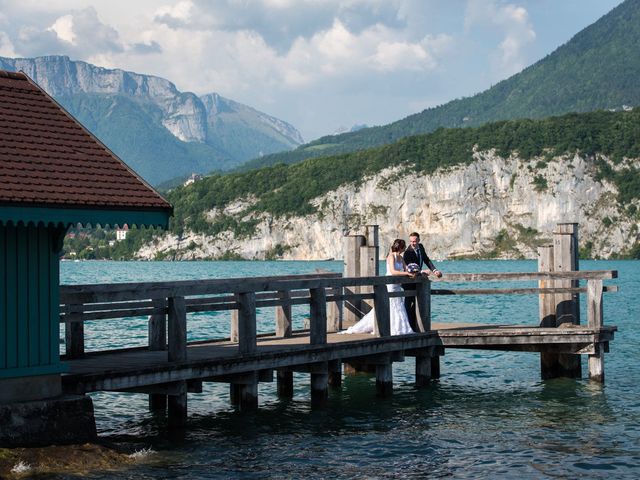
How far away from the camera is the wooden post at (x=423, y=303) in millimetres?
19531

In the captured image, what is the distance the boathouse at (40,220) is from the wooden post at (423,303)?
7740 mm

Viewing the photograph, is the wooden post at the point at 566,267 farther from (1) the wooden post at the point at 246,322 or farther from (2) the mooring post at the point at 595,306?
(1) the wooden post at the point at 246,322

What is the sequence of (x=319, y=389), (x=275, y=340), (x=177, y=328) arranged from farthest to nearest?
(x=275, y=340), (x=319, y=389), (x=177, y=328)

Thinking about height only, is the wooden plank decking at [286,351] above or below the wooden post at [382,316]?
below

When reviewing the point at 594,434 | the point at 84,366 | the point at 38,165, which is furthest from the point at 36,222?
the point at 594,434

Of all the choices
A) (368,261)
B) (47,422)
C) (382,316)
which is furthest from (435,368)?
(47,422)

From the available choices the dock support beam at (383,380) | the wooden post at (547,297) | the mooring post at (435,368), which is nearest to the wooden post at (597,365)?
the wooden post at (547,297)

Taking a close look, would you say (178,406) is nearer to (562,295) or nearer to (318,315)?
(318,315)

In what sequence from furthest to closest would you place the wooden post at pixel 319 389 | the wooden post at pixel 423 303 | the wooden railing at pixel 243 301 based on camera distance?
the wooden post at pixel 423 303 < the wooden post at pixel 319 389 < the wooden railing at pixel 243 301

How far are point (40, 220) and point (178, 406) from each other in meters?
4.51

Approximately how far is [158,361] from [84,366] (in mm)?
1060

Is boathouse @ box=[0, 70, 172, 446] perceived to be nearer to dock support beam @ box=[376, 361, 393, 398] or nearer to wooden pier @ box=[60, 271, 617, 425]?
wooden pier @ box=[60, 271, 617, 425]

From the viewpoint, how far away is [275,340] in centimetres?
1888

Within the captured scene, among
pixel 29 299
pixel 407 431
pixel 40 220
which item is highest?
pixel 40 220
